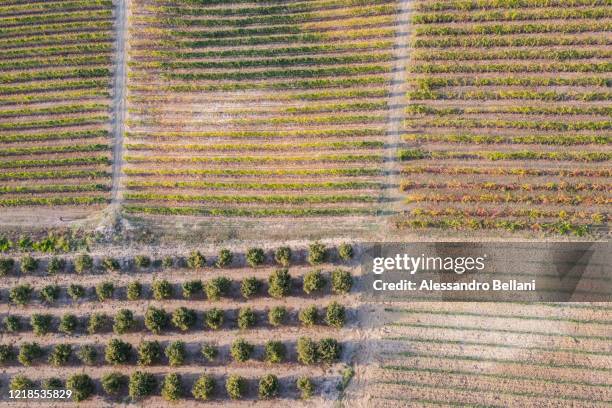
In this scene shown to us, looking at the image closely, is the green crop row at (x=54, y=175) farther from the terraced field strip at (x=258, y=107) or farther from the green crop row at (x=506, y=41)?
the green crop row at (x=506, y=41)

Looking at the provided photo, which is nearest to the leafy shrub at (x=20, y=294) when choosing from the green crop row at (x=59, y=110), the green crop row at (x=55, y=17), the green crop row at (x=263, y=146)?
the green crop row at (x=263, y=146)

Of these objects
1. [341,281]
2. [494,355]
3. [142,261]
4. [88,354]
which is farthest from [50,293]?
[494,355]

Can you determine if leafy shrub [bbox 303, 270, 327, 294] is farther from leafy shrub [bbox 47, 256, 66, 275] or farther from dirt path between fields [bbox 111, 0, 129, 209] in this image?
leafy shrub [bbox 47, 256, 66, 275]

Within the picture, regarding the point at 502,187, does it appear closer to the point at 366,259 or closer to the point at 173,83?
the point at 366,259

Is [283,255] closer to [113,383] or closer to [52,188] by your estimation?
[113,383]

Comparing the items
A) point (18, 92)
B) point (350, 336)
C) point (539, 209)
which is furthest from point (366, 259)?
point (18, 92)
